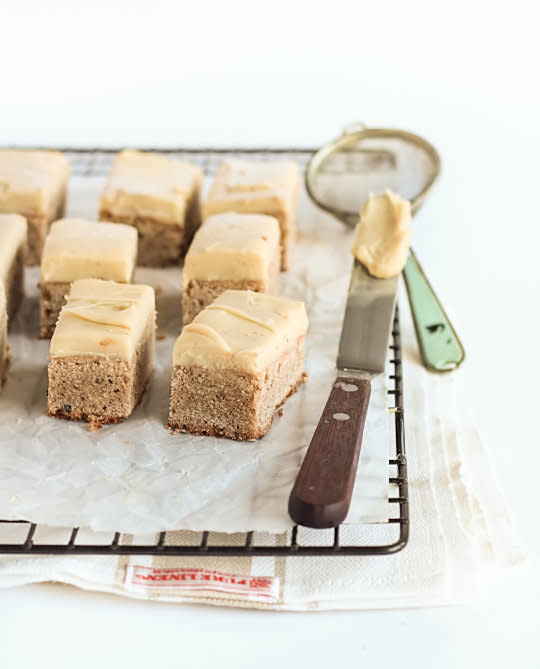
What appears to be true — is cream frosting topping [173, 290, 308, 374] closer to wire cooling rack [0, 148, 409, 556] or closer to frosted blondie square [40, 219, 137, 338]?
wire cooling rack [0, 148, 409, 556]

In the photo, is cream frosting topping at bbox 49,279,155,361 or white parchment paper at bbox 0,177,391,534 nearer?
white parchment paper at bbox 0,177,391,534

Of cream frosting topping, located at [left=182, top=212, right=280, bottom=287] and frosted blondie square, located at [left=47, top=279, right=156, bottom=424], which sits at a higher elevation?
cream frosting topping, located at [left=182, top=212, right=280, bottom=287]

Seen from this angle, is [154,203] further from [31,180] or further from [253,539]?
[253,539]

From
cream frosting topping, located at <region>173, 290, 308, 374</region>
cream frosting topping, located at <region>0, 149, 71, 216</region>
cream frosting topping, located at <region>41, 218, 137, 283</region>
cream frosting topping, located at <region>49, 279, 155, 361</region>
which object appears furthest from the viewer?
cream frosting topping, located at <region>0, 149, 71, 216</region>

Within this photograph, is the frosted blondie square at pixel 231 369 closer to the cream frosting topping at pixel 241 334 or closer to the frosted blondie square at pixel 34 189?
the cream frosting topping at pixel 241 334

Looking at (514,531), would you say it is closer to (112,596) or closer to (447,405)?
(447,405)

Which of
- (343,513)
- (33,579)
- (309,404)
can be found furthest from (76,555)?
(309,404)

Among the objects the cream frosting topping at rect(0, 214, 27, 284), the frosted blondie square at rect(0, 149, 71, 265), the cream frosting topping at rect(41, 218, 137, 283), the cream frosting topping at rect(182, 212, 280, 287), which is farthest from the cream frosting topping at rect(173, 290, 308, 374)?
the frosted blondie square at rect(0, 149, 71, 265)

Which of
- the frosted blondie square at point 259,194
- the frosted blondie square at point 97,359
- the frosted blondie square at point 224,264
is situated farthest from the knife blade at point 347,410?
the frosted blondie square at point 97,359
